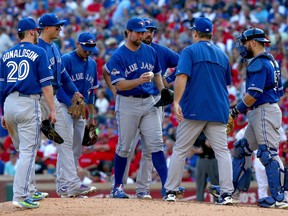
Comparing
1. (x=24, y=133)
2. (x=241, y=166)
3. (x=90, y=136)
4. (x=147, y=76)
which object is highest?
(x=147, y=76)

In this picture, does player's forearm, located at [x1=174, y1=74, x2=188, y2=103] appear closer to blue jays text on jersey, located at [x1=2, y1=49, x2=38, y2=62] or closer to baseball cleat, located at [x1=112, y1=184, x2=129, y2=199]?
blue jays text on jersey, located at [x1=2, y1=49, x2=38, y2=62]

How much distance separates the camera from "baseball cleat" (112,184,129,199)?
11.3 meters

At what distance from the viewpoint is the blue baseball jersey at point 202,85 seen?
33.9 feet

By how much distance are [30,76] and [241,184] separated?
281 centimetres

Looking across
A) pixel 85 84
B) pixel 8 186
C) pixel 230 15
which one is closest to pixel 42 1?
pixel 230 15

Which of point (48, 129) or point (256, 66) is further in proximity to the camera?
point (256, 66)

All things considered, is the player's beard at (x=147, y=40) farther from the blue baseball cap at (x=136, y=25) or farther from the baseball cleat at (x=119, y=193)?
the baseball cleat at (x=119, y=193)

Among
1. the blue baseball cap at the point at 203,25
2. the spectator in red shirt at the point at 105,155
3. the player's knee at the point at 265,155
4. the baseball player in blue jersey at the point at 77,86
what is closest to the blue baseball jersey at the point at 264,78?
the player's knee at the point at 265,155

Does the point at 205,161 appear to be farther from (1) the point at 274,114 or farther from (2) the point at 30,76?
(2) the point at 30,76

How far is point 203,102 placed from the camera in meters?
10.3

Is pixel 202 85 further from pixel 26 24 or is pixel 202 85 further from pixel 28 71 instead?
pixel 26 24

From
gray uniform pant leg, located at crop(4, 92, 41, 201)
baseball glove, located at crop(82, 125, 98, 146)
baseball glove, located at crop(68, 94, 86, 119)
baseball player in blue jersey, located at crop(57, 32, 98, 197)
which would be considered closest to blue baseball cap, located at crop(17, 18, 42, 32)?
gray uniform pant leg, located at crop(4, 92, 41, 201)

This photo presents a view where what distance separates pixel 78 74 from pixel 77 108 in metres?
0.54

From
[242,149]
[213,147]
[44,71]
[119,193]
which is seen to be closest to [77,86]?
[119,193]
